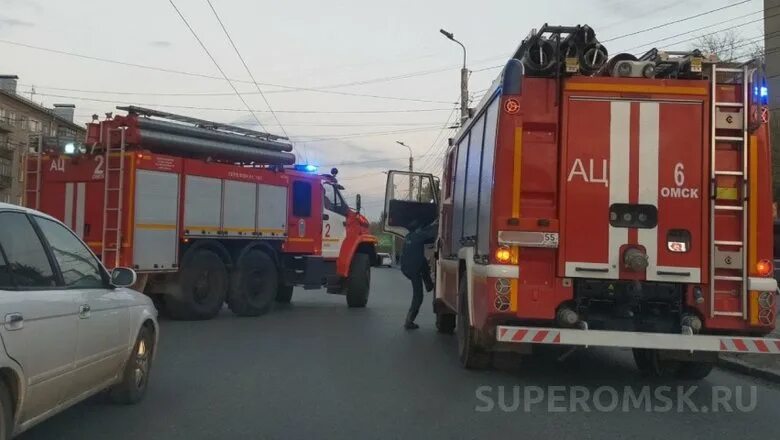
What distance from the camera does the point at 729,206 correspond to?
21.5 feet

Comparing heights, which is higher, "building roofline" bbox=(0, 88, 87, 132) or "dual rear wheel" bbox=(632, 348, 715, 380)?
"building roofline" bbox=(0, 88, 87, 132)

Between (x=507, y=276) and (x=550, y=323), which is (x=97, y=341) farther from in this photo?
(x=550, y=323)

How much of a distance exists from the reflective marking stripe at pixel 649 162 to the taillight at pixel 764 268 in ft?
2.90

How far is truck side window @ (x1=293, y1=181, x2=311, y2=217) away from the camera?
15.0 metres

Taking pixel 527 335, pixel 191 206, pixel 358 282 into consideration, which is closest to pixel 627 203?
pixel 527 335

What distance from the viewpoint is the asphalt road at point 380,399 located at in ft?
18.2

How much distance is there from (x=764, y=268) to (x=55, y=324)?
227 inches

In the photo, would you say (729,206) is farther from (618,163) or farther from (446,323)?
(446,323)

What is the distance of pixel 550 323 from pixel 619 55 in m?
2.68

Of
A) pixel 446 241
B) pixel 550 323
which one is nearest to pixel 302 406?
pixel 550 323

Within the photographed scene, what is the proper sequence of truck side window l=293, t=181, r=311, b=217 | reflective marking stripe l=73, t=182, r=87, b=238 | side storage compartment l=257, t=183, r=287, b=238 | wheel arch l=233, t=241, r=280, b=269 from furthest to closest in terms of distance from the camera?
truck side window l=293, t=181, r=311, b=217 < side storage compartment l=257, t=183, r=287, b=238 < wheel arch l=233, t=241, r=280, b=269 < reflective marking stripe l=73, t=182, r=87, b=238

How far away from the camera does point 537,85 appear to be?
6770mm

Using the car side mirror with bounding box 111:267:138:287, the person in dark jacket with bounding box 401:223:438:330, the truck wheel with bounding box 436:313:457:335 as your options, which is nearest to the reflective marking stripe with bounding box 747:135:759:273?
the car side mirror with bounding box 111:267:138:287

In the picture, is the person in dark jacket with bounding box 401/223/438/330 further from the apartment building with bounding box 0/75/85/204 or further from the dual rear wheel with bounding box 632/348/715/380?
the apartment building with bounding box 0/75/85/204
